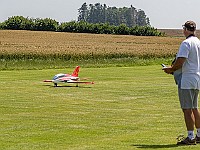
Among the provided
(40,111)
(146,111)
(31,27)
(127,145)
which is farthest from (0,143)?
(31,27)

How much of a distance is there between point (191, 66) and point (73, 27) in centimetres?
9604

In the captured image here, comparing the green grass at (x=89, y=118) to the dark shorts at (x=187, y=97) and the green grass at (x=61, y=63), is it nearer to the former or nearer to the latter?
the dark shorts at (x=187, y=97)

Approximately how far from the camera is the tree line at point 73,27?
102875mm

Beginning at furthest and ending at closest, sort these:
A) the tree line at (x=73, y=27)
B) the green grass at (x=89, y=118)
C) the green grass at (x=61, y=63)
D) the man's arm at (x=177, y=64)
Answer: the tree line at (x=73, y=27) < the green grass at (x=61, y=63) < the green grass at (x=89, y=118) < the man's arm at (x=177, y=64)

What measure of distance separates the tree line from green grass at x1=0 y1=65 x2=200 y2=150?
262 ft

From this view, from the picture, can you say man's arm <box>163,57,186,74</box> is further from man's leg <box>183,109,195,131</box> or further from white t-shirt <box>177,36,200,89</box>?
man's leg <box>183,109,195,131</box>

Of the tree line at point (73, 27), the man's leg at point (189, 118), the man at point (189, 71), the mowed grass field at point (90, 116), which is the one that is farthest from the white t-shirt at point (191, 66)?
the tree line at point (73, 27)

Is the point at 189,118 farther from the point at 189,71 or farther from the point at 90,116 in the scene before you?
the point at 90,116

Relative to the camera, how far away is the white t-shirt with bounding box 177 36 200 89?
31.4 ft

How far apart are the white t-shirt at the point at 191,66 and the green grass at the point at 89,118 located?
3.40 ft

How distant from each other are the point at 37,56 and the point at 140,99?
30.4 meters

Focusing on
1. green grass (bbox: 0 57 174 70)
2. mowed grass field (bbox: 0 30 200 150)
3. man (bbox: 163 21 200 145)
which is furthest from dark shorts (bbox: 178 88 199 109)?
green grass (bbox: 0 57 174 70)

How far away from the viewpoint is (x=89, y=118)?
13.8 m

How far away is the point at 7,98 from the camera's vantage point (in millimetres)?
19078
